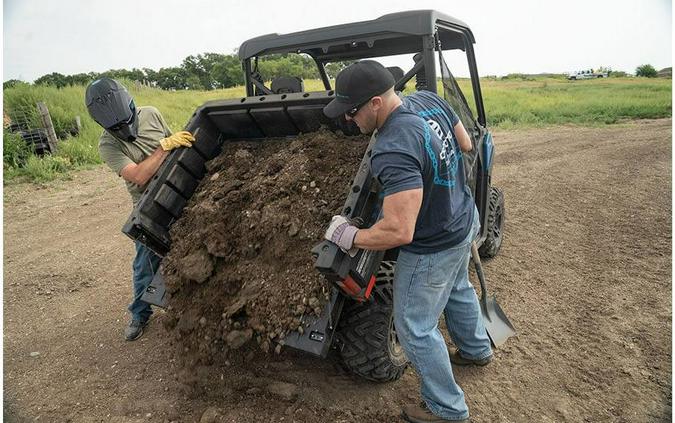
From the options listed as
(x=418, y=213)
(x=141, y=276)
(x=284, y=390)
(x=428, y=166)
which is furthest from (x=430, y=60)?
(x=141, y=276)

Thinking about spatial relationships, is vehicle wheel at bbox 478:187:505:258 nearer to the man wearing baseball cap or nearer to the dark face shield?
the man wearing baseball cap

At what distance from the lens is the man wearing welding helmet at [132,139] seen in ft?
9.89

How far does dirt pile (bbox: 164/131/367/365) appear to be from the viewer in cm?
240

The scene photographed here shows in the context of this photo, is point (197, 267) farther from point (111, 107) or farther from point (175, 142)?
point (111, 107)

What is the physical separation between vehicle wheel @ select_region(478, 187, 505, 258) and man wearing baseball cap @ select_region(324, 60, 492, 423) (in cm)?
165

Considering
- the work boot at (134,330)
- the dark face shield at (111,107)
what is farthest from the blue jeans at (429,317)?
the work boot at (134,330)

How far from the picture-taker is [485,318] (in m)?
3.26

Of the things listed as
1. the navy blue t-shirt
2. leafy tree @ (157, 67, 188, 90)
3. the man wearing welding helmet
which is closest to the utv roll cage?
the navy blue t-shirt

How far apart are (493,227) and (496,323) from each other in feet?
4.17

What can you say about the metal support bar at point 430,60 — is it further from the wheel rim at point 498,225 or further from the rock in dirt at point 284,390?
the rock in dirt at point 284,390

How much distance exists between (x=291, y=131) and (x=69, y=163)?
7938 mm

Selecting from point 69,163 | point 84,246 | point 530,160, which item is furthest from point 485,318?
point 69,163

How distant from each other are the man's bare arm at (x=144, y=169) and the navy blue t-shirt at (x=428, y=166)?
166cm

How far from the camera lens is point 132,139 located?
316cm
